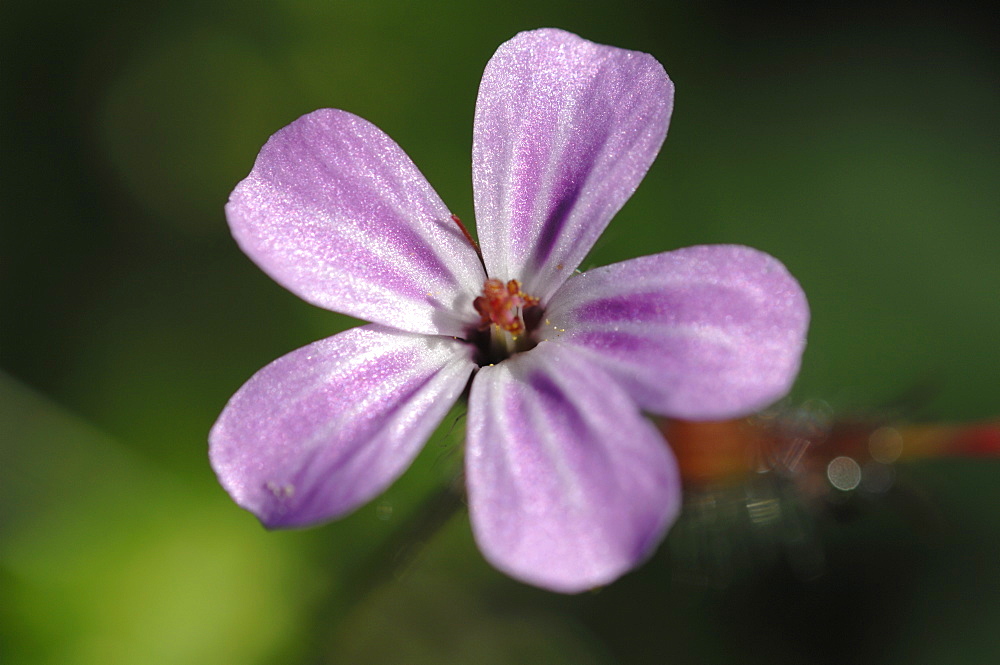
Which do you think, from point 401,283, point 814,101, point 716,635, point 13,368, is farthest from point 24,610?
point 814,101

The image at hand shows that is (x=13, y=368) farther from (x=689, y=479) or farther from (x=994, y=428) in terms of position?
(x=994, y=428)

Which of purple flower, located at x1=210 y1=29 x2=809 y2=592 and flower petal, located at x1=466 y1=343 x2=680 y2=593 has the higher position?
purple flower, located at x1=210 y1=29 x2=809 y2=592

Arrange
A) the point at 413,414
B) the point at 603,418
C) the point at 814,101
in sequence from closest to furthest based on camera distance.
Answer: the point at 603,418 → the point at 413,414 → the point at 814,101

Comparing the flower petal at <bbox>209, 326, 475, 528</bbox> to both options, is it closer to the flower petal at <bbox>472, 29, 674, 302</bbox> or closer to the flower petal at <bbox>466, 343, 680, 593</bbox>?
the flower petal at <bbox>466, 343, 680, 593</bbox>

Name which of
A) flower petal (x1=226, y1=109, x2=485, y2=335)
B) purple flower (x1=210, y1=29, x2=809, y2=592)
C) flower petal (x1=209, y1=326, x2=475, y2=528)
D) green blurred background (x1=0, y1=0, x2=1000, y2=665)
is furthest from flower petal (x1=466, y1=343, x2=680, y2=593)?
green blurred background (x1=0, y1=0, x2=1000, y2=665)

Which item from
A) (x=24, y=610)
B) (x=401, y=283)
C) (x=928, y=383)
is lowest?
(x=928, y=383)

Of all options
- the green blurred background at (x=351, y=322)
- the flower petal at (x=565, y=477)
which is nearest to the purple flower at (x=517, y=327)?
the flower petal at (x=565, y=477)
